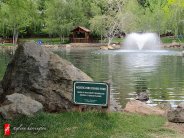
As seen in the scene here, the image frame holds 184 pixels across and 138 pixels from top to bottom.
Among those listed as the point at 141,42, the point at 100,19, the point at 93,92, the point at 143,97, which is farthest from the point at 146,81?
the point at 100,19

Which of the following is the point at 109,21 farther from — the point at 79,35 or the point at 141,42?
the point at 141,42

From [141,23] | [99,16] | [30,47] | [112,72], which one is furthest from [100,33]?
[30,47]

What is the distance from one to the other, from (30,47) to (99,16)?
6491 cm

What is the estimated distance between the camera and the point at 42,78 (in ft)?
37.9

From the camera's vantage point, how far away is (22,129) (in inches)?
353

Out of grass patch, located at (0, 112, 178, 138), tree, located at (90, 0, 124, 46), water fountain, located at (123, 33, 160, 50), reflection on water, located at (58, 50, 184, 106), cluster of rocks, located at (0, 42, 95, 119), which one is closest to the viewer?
grass patch, located at (0, 112, 178, 138)

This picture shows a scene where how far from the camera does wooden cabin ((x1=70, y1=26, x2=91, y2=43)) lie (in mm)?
77750

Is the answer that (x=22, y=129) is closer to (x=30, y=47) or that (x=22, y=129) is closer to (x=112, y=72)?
(x=30, y=47)

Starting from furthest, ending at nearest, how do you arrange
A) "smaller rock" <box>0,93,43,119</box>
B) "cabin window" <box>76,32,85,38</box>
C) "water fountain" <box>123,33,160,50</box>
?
1. "cabin window" <box>76,32,85,38</box>
2. "water fountain" <box>123,33,160,50</box>
3. "smaller rock" <box>0,93,43,119</box>

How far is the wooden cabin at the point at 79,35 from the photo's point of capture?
77.8 meters

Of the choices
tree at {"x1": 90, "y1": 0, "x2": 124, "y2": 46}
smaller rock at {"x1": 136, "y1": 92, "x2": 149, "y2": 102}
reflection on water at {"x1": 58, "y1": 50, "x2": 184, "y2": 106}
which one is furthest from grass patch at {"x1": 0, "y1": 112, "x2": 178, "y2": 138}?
tree at {"x1": 90, "y1": 0, "x2": 124, "y2": 46}

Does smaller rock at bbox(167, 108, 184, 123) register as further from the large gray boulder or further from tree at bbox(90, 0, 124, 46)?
tree at bbox(90, 0, 124, 46)

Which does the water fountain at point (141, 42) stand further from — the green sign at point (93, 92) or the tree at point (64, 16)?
the green sign at point (93, 92)

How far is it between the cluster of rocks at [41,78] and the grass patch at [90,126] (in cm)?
96
